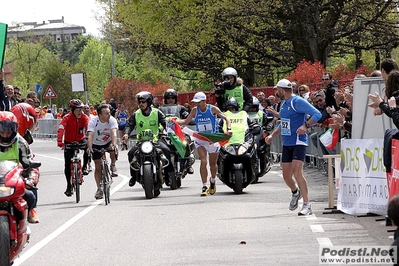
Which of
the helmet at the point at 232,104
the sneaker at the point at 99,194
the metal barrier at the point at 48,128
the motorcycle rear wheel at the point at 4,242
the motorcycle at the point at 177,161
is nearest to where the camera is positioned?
the motorcycle rear wheel at the point at 4,242

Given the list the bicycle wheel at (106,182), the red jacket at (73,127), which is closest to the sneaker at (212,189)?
the bicycle wheel at (106,182)

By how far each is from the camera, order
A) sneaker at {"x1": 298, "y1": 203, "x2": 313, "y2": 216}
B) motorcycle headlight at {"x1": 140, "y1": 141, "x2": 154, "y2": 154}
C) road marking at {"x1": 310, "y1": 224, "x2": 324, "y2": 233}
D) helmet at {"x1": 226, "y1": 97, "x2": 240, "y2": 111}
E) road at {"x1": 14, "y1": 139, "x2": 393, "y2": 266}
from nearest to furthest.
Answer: road at {"x1": 14, "y1": 139, "x2": 393, "y2": 266} < road marking at {"x1": 310, "y1": 224, "x2": 324, "y2": 233} < sneaker at {"x1": 298, "y1": 203, "x2": 313, "y2": 216} < motorcycle headlight at {"x1": 140, "y1": 141, "x2": 154, "y2": 154} < helmet at {"x1": 226, "y1": 97, "x2": 240, "y2": 111}

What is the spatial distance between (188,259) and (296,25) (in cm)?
2770

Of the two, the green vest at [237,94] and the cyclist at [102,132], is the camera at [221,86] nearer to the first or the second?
the green vest at [237,94]

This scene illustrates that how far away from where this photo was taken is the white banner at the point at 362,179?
14.0 metres

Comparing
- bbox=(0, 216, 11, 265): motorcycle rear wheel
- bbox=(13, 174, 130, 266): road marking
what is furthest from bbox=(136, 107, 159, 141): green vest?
bbox=(0, 216, 11, 265): motorcycle rear wheel

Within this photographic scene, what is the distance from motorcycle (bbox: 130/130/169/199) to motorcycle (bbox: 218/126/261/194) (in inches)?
41.5

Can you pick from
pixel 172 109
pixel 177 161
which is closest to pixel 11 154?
pixel 177 161

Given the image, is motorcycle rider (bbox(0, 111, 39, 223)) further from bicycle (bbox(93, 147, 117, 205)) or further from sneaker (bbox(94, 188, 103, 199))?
sneaker (bbox(94, 188, 103, 199))

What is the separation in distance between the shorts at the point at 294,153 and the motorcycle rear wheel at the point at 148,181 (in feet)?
11.8

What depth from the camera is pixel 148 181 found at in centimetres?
1855

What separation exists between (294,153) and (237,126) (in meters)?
4.44

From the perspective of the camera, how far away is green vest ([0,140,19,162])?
1050 cm

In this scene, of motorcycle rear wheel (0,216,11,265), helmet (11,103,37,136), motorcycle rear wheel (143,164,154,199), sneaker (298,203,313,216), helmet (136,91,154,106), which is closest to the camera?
motorcycle rear wheel (0,216,11,265)
